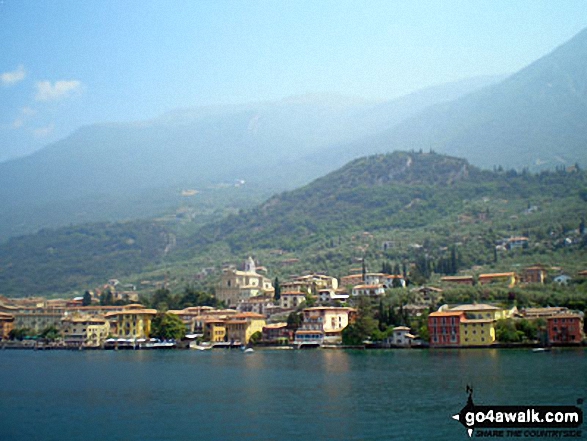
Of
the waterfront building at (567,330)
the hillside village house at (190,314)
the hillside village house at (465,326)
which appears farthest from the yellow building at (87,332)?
the waterfront building at (567,330)

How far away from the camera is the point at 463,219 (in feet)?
424

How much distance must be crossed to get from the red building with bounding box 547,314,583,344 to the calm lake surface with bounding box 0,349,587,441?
305cm

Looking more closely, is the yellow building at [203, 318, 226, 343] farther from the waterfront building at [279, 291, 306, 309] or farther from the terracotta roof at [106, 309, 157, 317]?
the waterfront building at [279, 291, 306, 309]

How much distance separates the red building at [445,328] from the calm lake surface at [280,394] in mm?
4614

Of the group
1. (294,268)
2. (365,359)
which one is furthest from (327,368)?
(294,268)

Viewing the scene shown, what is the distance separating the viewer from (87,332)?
83.9 m

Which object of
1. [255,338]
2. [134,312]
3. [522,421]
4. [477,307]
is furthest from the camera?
[134,312]

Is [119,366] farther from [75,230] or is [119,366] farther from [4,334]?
[75,230]

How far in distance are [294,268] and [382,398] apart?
261ft

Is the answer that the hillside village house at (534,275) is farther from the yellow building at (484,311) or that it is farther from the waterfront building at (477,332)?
the waterfront building at (477,332)

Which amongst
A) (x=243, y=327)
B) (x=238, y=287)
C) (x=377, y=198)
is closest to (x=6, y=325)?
(x=238, y=287)

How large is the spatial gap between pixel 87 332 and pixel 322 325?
2610 cm

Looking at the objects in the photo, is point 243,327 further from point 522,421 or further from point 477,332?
point 522,421

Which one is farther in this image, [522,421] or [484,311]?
[484,311]
